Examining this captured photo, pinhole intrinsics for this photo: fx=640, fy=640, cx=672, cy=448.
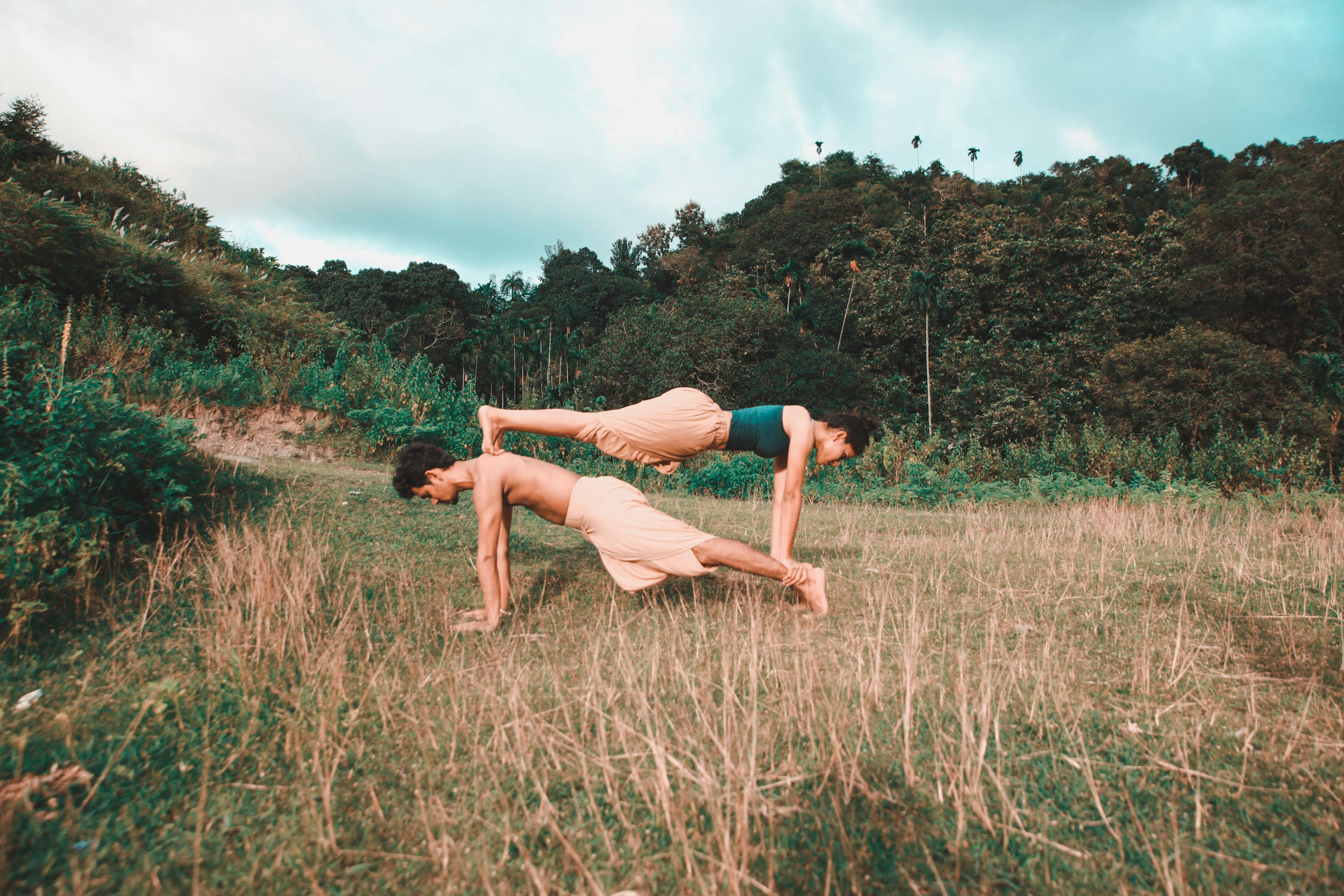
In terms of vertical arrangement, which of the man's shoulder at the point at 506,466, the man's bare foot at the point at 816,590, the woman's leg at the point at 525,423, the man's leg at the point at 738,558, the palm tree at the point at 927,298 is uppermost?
the palm tree at the point at 927,298

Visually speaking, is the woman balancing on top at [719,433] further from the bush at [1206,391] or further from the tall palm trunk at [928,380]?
the tall palm trunk at [928,380]

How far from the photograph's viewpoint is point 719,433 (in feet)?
15.5

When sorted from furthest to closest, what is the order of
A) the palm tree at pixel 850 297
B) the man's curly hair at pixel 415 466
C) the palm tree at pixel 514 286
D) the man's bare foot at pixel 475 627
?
the palm tree at pixel 514 286, the palm tree at pixel 850 297, the man's curly hair at pixel 415 466, the man's bare foot at pixel 475 627

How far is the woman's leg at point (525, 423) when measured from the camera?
13.5ft

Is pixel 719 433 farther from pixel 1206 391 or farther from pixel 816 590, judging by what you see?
pixel 1206 391

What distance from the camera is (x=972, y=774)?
239cm

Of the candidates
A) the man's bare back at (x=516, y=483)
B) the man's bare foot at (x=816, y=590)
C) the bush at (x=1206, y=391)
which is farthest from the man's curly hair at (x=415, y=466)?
the bush at (x=1206, y=391)

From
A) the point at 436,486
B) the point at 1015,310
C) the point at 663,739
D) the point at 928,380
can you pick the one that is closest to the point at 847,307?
the point at 1015,310

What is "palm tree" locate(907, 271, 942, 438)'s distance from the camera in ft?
91.1

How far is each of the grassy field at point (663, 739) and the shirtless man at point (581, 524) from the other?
0.27 meters

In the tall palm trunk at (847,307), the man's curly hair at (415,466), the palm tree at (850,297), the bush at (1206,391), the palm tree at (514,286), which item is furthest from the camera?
the palm tree at (514,286)

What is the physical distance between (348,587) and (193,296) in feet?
38.7

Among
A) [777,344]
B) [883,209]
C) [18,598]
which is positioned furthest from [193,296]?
[883,209]

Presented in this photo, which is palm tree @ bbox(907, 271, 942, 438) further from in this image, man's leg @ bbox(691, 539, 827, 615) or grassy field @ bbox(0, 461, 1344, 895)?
man's leg @ bbox(691, 539, 827, 615)
